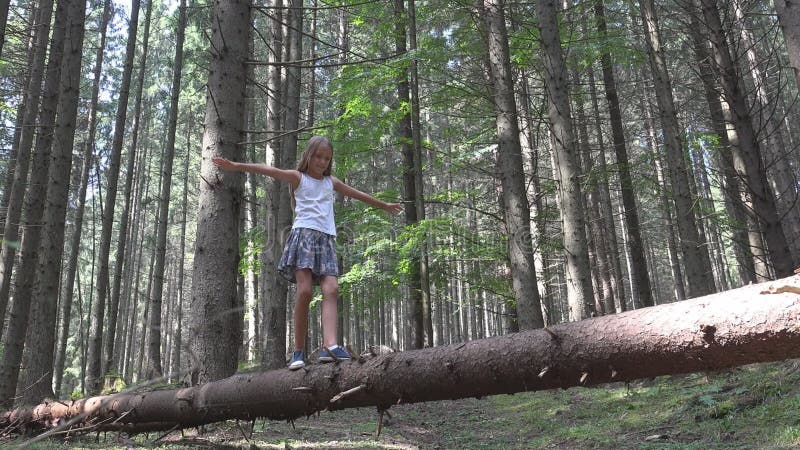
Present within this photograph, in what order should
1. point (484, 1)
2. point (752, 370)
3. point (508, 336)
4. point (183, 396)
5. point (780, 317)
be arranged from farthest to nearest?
point (484, 1) < point (752, 370) < point (183, 396) < point (508, 336) < point (780, 317)

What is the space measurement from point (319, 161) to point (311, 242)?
787 millimetres

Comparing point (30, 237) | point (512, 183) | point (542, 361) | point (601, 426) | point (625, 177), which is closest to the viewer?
point (542, 361)

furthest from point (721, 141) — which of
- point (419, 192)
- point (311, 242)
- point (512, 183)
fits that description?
point (311, 242)

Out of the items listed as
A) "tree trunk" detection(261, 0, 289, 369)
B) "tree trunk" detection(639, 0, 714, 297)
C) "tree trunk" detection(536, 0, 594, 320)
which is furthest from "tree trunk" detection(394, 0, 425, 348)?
"tree trunk" detection(639, 0, 714, 297)

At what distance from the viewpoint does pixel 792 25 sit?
180 inches

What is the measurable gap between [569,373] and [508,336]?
1.38ft

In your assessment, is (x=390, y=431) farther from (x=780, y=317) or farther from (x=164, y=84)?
(x=164, y=84)

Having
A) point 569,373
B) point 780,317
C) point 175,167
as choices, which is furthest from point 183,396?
point 175,167

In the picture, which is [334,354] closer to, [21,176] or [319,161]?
[319,161]

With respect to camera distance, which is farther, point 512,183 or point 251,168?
point 512,183

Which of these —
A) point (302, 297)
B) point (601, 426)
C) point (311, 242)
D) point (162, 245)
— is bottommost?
point (601, 426)

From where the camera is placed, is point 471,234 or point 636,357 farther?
point 471,234

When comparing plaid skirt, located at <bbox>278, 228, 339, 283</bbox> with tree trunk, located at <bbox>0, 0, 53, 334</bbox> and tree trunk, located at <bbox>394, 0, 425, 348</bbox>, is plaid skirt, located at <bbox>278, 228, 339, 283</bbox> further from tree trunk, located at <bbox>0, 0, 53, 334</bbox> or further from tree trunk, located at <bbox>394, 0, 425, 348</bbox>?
tree trunk, located at <bbox>0, 0, 53, 334</bbox>

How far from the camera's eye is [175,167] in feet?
118
